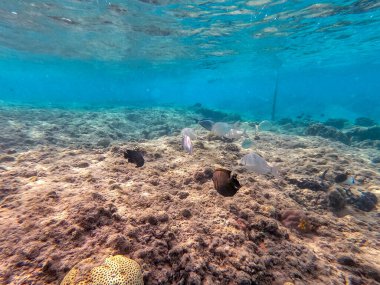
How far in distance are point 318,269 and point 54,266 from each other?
3492 mm

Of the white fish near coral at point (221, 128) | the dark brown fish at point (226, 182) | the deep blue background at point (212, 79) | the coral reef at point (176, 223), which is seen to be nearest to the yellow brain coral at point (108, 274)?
the coral reef at point (176, 223)

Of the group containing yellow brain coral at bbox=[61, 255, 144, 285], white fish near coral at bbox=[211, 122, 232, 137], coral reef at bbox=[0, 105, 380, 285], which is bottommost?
coral reef at bbox=[0, 105, 380, 285]

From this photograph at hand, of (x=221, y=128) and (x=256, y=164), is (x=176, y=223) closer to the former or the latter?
(x=256, y=164)

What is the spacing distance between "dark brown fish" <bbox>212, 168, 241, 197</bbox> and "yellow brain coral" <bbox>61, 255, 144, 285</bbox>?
1484 mm

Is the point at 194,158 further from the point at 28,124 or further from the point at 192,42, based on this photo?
the point at 192,42

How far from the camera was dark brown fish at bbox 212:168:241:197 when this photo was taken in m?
3.28

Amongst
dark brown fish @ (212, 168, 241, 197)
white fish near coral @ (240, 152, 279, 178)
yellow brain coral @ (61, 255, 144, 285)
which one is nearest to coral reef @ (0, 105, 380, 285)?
yellow brain coral @ (61, 255, 144, 285)

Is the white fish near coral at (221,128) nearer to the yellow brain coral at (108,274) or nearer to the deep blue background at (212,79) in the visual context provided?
the yellow brain coral at (108,274)

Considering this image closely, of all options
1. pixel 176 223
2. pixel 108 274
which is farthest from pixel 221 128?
pixel 108 274

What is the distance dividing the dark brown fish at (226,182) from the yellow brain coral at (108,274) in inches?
58.4

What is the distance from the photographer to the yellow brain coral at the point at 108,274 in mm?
2372

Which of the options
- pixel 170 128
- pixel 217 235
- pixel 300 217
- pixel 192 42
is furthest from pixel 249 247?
pixel 192 42

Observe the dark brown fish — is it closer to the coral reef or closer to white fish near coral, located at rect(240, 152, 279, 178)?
the coral reef

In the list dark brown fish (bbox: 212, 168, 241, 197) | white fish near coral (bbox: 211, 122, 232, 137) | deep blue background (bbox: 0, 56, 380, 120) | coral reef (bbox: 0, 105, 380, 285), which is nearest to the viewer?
coral reef (bbox: 0, 105, 380, 285)
